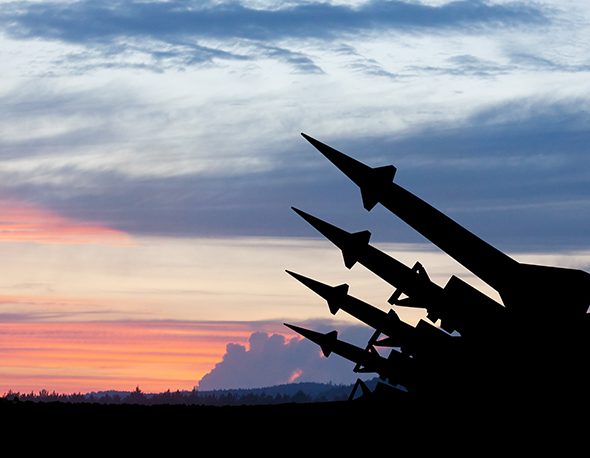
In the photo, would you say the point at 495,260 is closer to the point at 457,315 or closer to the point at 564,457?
the point at 457,315

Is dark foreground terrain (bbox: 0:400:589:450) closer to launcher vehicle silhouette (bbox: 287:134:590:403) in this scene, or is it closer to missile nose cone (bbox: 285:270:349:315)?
launcher vehicle silhouette (bbox: 287:134:590:403)

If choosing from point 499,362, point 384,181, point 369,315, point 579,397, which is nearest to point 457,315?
point 499,362

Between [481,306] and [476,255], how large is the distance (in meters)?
3.32

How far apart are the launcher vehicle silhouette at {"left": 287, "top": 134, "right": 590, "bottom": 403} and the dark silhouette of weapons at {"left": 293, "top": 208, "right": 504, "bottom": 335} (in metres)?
0.02

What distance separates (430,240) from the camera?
2047 centimetres

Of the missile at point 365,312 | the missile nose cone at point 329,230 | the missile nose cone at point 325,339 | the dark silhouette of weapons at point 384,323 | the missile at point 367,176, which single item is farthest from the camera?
the missile nose cone at point 325,339

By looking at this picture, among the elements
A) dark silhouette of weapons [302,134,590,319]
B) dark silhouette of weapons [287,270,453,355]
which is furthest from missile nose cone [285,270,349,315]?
dark silhouette of weapons [302,134,590,319]

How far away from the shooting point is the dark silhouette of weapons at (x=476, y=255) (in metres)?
20.1

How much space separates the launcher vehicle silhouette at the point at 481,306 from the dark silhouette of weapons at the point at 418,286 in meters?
0.02

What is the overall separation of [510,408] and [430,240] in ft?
18.5

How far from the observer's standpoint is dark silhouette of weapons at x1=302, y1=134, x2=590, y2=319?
2014 cm

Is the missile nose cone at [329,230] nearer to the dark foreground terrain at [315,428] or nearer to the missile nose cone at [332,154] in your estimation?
the dark foreground terrain at [315,428]

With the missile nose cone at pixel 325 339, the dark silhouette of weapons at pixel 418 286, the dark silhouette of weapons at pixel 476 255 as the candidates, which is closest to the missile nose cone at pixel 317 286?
the missile nose cone at pixel 325 339

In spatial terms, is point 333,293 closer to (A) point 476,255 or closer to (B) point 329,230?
(B) point 329,230
